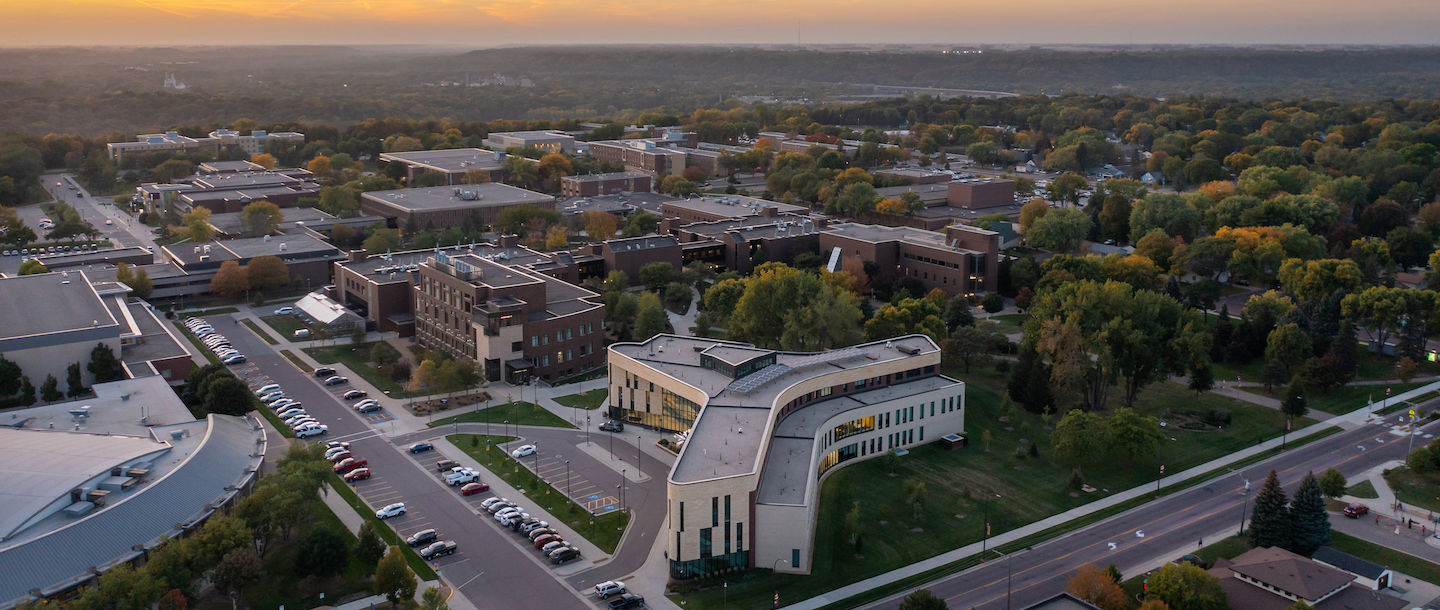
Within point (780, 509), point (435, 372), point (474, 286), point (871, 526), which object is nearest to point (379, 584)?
point (780, 509)

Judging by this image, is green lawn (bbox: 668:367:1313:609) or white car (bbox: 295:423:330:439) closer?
green lawn (bbox: 668:367:1313:609)

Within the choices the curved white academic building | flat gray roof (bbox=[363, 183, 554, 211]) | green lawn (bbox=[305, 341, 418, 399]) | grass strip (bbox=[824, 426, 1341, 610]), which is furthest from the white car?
flat gray roof (bbox=[363, 183, 554, 211])

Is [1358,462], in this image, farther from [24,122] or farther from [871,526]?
[24,122]

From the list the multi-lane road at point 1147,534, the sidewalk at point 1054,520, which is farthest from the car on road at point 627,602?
the multi-lane road at point 1147,534

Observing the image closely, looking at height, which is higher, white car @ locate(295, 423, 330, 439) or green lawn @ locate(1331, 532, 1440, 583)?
white car @ locate(295, 423, 330, 439)

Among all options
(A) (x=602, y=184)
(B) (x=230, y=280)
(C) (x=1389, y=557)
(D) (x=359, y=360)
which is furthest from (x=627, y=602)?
(A) (x=602, y=184)

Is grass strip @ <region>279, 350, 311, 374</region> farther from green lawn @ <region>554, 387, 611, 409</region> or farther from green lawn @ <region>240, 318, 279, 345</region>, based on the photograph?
green lawn @ <region>554, 387, 611, 409</region>

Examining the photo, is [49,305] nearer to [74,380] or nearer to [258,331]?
[74,380]
